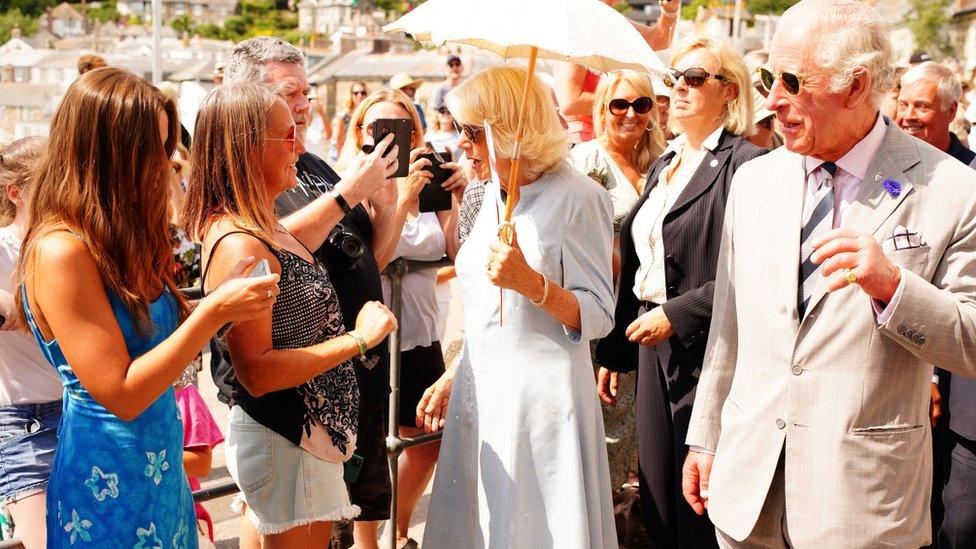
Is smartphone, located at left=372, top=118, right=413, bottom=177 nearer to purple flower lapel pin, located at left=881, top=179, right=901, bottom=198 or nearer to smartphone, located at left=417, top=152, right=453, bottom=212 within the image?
smartphone, located at left=417, top=152, right=453, bottom=212

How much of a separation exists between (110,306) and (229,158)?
60cm

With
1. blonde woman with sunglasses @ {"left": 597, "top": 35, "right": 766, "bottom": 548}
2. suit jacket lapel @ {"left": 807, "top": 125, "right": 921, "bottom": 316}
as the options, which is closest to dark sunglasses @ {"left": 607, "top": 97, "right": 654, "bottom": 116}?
blonde woman with sunglasses @ {"left": 597, "top": 35, "right": 766, "bottom": 548}

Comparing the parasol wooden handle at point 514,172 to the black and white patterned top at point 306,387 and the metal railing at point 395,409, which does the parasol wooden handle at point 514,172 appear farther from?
→ the metal railing at point 395,409

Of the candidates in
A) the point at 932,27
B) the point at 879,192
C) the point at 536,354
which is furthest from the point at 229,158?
the point at 932,27

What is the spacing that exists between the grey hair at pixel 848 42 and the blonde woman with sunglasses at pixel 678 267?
104cm

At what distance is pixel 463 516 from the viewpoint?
355 cm

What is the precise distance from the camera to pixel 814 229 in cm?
286

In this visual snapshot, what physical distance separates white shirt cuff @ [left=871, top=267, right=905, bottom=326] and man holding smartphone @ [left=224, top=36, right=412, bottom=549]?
164 centimetres

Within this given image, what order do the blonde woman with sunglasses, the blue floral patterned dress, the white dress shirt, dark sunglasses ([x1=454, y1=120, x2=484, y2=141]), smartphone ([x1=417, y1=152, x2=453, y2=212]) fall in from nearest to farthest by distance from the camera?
the blue floral patterned dress
dark sunglasses ([x1=454, y1=120, x2=484, y2=141])
the blonde woman with sunglasses
the white dress shirt
smartphone ([x1=417, y1=152, x2=453, y2=212])

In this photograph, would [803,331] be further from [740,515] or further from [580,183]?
[580,183]

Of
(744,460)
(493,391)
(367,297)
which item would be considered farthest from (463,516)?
(744,460)

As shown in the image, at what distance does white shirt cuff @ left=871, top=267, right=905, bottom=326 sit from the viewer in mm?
2467

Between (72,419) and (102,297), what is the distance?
1.17ft

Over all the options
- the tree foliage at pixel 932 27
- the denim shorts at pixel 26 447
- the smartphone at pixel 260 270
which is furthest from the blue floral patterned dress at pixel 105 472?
the tree foliage at pixel 932 27
